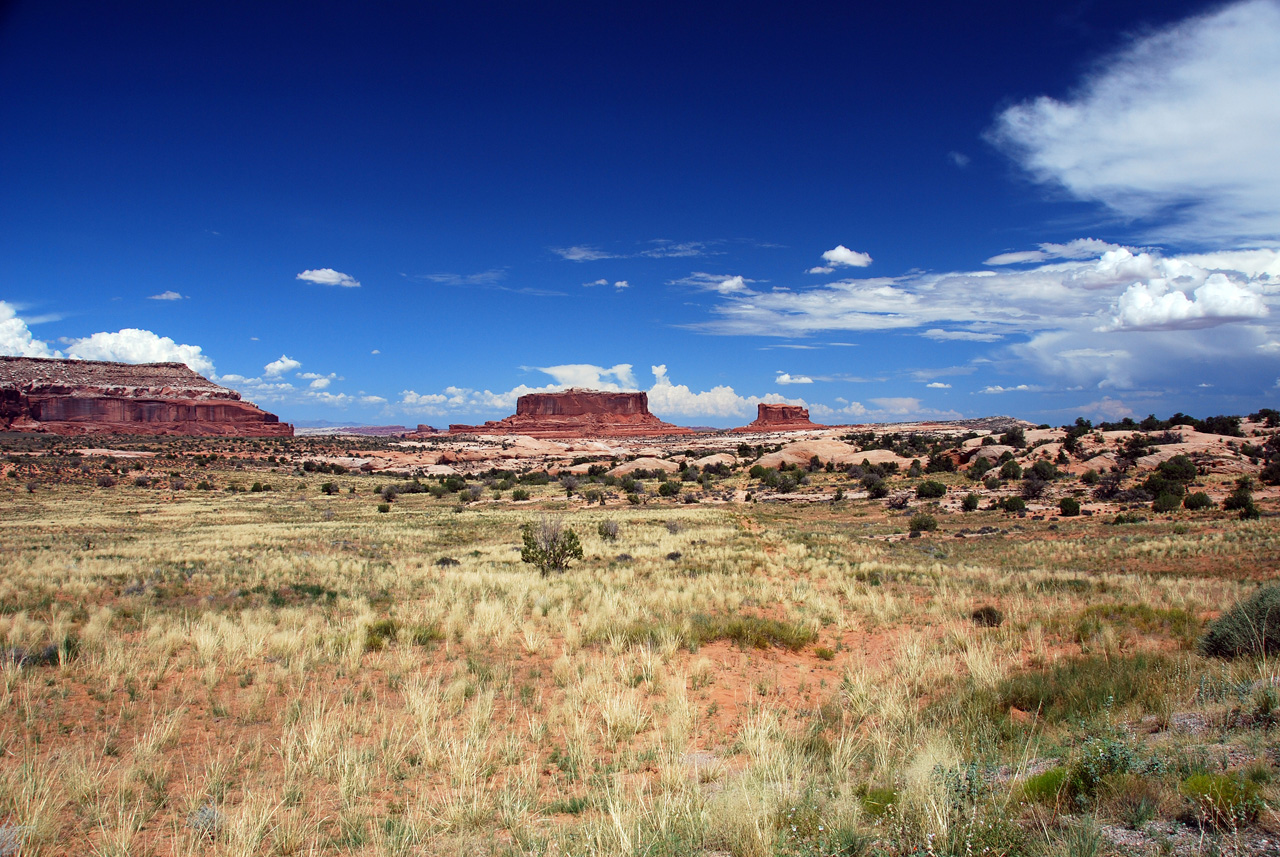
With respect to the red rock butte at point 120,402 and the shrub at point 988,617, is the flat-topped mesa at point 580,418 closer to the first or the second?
the red rock butte at point 120,402

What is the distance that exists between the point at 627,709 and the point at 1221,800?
4.49m

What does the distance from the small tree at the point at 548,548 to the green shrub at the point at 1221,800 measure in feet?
43.8

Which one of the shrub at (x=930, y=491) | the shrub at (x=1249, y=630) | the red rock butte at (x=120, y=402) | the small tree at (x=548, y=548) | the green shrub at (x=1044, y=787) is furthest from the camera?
the red rock butte at (x=120, y=402)

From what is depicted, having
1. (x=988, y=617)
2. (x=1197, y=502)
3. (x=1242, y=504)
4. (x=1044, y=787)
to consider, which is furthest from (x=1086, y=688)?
(x=1197, y=502)

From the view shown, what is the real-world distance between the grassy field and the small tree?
0.44 metres

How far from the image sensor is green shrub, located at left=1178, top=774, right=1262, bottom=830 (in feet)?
9.44

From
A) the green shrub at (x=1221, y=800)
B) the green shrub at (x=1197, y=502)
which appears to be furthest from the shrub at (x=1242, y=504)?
the green shrub at (x=1221, y=800)

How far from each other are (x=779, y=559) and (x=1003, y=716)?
38.8ft

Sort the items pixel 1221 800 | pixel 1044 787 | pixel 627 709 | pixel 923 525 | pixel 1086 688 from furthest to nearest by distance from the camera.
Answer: pixel 923 525, pixel 627 709, pixel 1086 688, pixel 1044 787, pixel 1221 800

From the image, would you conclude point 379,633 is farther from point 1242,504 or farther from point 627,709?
point 1242,504

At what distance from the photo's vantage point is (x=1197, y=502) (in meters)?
24.8

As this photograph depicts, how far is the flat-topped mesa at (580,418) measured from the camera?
14638cm

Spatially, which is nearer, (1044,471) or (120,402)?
(1044,471)

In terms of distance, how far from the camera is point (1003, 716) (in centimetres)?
563
